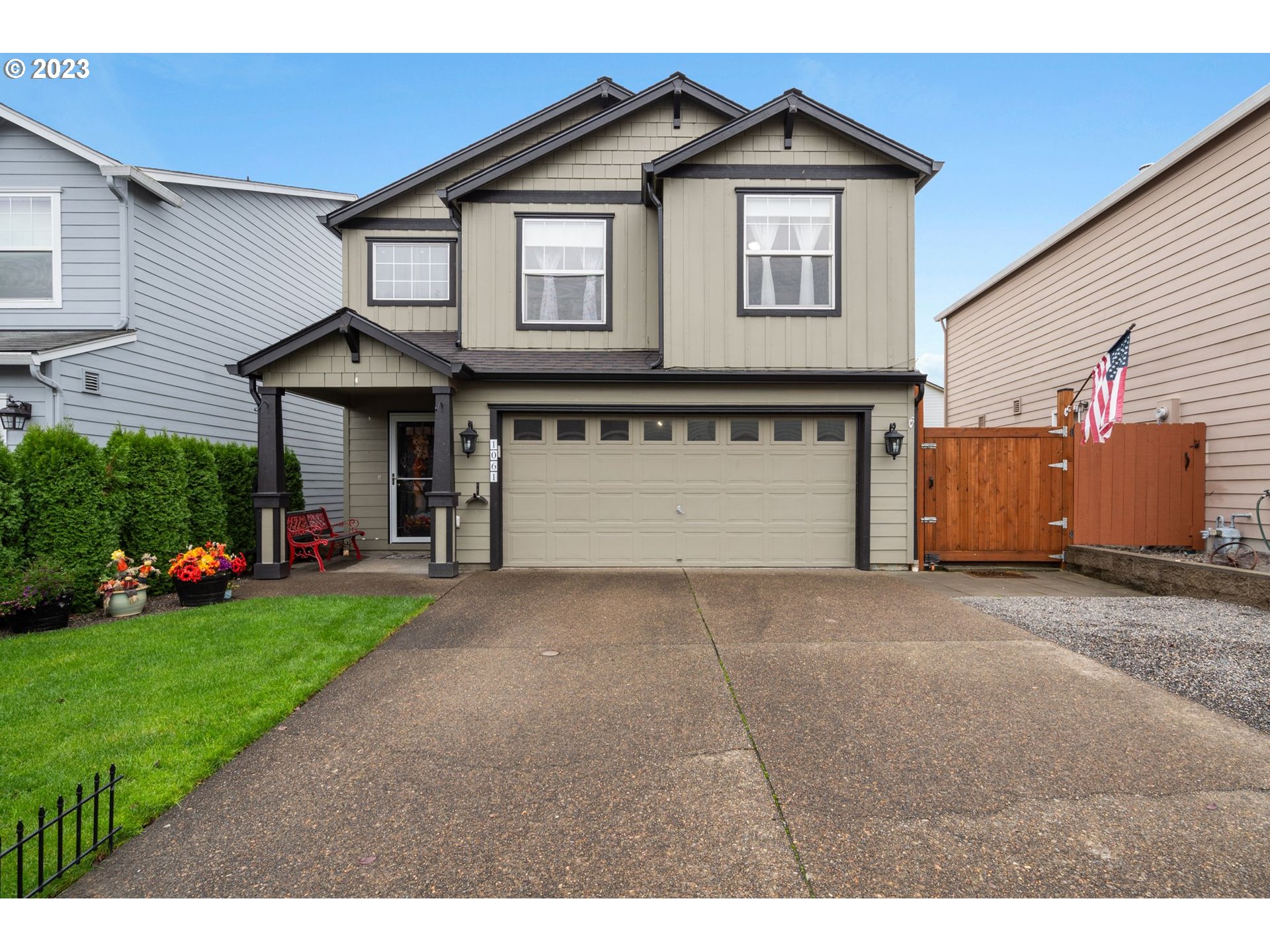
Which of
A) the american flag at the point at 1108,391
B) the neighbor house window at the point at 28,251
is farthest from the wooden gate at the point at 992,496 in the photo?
the neighbor house window at the point at 28,251

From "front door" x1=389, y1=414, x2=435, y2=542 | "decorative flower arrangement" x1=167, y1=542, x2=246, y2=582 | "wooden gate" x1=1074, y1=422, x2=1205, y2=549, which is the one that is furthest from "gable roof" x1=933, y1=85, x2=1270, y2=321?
"decorative flower arrangement" x1=167, y1=542, x2=246, y2=582

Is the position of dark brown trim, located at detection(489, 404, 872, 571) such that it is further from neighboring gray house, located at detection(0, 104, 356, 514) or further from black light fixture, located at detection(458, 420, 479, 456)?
neighboring gray house, located at detection(0, 104, 356, 514)

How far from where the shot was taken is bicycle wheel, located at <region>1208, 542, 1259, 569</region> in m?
6.51

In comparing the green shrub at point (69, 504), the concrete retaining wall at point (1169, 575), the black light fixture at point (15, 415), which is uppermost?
the black light fixture at point (15, 415)

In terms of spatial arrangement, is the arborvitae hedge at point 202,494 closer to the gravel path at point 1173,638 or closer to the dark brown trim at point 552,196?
the dark brown trim at point 552,196

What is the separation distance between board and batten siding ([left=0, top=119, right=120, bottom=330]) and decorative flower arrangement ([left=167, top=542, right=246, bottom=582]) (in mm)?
4685

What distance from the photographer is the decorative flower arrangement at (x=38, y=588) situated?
534 centimetres

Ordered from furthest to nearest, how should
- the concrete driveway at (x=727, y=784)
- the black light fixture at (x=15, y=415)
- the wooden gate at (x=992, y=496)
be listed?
the wooden gate at (x=992, y=496)
the black light fixture at (x=15, y=415)
the concrete driveway at (x=727, y=784)

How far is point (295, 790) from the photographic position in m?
2.76

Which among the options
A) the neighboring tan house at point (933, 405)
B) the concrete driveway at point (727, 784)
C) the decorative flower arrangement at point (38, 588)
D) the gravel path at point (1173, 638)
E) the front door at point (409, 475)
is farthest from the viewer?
the neighboring tan house at point (933, 405)

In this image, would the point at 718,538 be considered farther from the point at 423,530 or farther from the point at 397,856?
the point at 397,856

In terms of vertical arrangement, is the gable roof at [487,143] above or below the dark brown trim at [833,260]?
above

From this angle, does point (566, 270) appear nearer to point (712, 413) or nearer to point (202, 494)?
point (712, 413)

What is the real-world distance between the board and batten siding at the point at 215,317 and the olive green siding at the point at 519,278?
16.2 feet
